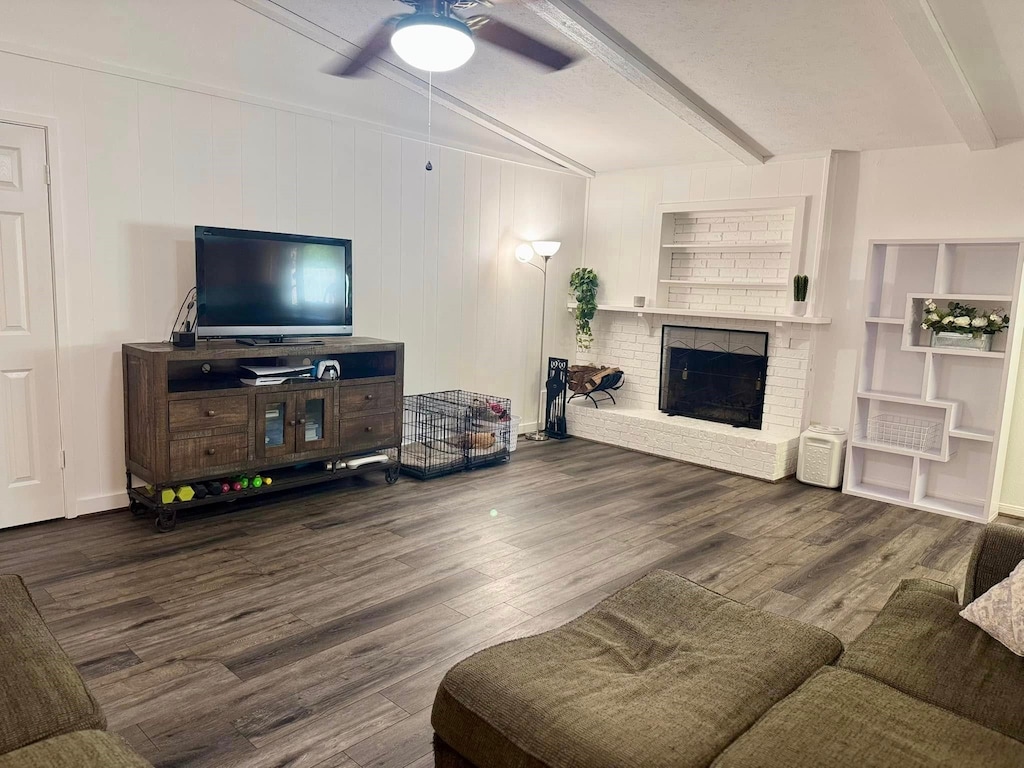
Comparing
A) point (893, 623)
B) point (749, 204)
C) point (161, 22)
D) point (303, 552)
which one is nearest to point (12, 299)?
point (161, 22)

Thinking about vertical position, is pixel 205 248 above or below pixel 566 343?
above

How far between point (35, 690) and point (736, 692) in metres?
1.53

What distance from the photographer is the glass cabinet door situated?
4.19 meters

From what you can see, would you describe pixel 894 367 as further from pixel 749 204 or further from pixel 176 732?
pixel 176 732

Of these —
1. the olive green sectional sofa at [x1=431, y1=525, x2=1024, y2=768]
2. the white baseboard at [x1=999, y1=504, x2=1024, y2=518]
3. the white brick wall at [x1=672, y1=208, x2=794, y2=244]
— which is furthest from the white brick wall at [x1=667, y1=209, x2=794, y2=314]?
the olive green sectional sofa at [x1=431, y1=525, x2=1024, y2=768]

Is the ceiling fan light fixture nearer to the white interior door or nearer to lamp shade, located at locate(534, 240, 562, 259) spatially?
the white interior door

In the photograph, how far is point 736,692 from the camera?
5.38ft

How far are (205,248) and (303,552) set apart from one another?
5.73 feet

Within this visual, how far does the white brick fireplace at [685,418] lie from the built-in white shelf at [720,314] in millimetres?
90

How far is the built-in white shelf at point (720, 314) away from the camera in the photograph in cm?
521

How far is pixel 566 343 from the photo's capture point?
22.0 ft

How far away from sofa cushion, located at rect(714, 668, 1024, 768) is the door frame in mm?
3679

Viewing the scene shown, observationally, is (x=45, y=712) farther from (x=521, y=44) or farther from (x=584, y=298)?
(x=584, y=298)

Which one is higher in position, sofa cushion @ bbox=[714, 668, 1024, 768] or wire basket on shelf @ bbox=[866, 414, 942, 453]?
wire basket on shelf @ bbox=[866, 414, 942, 453]
